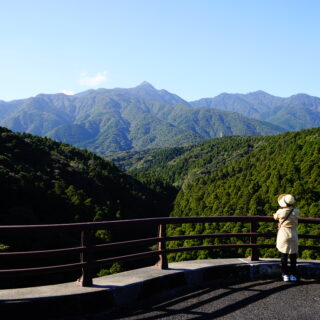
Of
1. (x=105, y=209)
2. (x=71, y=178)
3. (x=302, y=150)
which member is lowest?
(x=105, y=209)

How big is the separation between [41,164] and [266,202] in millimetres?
Result: 60872

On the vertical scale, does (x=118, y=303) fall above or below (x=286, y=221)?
below

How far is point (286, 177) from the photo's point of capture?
96.8 metres

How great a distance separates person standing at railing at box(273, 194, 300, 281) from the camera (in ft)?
22.4

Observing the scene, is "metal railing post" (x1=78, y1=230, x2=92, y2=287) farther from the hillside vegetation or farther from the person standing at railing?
the hillside vegetation

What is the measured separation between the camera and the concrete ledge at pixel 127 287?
189 inches

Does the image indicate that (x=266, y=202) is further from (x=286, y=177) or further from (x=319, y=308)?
(x=319, y=308)

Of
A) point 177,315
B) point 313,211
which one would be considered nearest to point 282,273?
point 177,315

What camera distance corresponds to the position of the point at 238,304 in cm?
556

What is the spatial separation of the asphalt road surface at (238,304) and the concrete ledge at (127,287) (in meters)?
0.25

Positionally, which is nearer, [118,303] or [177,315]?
[177,315]

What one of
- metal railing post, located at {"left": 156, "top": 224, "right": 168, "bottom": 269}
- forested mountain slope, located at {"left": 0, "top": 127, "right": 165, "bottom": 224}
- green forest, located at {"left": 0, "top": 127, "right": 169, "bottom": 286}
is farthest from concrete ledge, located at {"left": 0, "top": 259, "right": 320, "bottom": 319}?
forested mountain slope, located at {"left": 0, "top": 127, "right": 165, "bottom": 224}

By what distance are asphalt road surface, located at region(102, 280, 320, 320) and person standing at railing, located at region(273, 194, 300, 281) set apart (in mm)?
324

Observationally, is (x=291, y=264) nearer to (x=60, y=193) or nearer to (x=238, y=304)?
(x=238, y=304)
